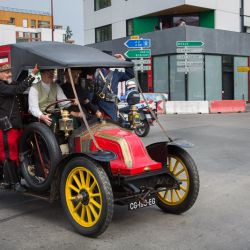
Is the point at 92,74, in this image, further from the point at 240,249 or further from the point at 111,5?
the point at 111,5

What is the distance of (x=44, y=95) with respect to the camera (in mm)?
5914

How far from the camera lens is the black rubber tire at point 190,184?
5523 millimetres

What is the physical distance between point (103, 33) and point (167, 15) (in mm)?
7265

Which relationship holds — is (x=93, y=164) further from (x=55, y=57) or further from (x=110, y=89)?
(x=110, y=89)

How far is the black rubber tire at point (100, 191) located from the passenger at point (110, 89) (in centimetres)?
157

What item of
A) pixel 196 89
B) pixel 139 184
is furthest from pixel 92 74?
pixel 196 89

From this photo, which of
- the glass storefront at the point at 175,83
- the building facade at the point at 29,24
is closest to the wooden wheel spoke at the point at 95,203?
the glass storefront at the point at 175,83

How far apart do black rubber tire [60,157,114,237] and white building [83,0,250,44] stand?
1096 inches

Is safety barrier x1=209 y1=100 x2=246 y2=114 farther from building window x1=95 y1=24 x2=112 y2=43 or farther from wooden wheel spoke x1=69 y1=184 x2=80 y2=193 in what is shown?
wooden wheel spoke x1=69 y1=184 x2=80 y2=193

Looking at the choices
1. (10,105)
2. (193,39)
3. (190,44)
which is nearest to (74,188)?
(10,105)

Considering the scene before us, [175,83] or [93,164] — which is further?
[175,83]

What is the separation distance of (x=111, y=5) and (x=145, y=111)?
25.6 metres

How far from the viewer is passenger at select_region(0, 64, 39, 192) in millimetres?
5879

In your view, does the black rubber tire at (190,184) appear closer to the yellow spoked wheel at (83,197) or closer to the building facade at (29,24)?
the yellow spoked wheel at (83,197)
